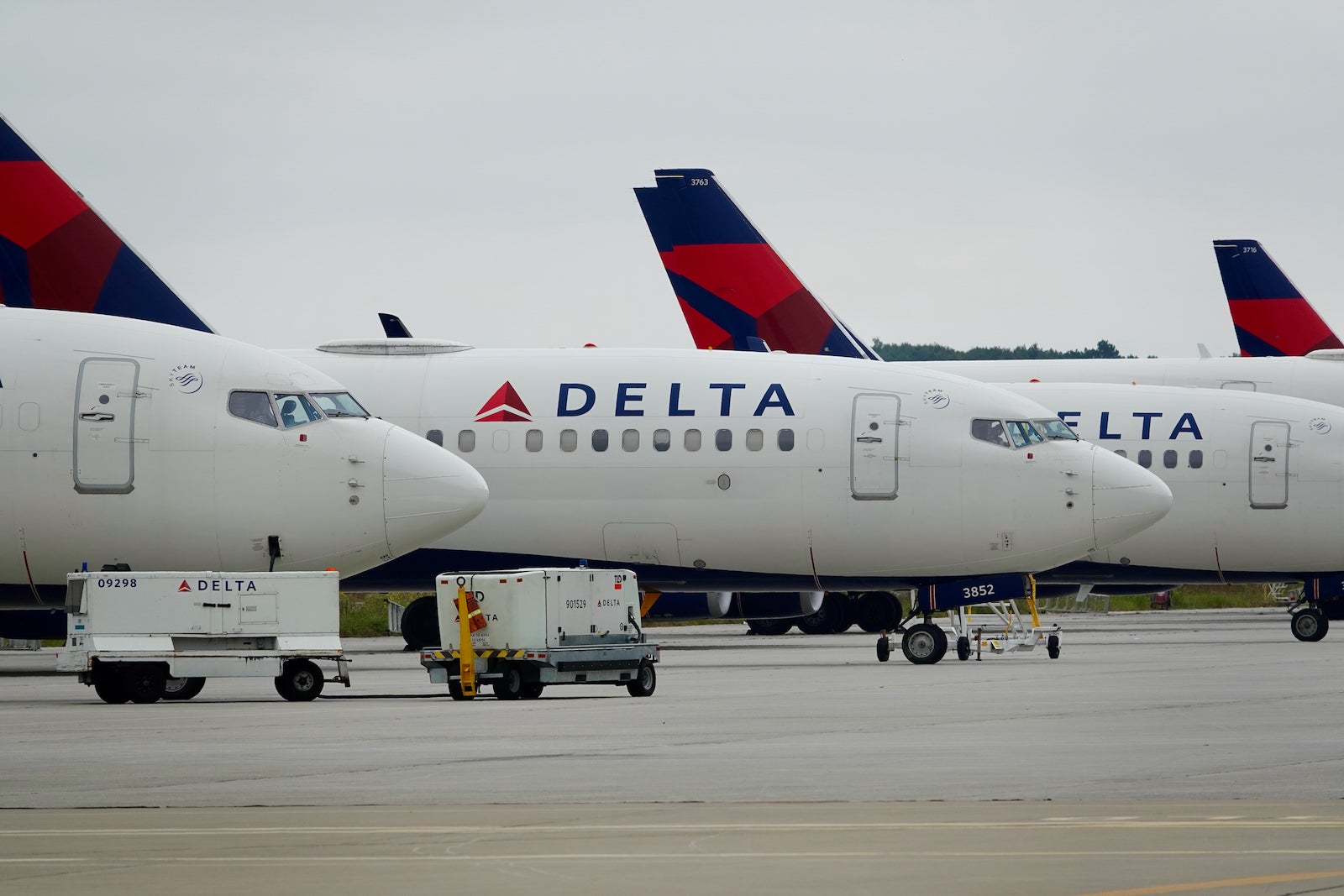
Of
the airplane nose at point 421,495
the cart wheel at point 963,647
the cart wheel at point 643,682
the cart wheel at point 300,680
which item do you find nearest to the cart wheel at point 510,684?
the cart wheel at point 643,682

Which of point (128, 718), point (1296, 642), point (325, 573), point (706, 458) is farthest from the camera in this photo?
point (1296, 642)

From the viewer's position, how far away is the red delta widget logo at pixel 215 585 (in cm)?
2250

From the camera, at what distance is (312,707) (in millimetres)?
21094

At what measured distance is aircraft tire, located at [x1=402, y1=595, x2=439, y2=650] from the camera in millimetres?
34781

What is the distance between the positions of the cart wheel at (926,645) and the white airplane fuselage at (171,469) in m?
7.75

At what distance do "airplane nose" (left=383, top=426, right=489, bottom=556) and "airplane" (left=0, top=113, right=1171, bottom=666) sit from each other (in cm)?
564

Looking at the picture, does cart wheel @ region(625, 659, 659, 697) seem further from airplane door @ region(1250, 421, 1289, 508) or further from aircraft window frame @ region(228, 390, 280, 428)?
airplane door @ region(1250, 421, 1289, 508)

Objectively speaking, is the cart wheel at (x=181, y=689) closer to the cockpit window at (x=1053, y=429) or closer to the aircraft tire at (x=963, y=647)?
the aircraft tire at (x=963, y=647)

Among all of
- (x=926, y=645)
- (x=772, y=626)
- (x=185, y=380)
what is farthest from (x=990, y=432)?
(x=772, y=626)

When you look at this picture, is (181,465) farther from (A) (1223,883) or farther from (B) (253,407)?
(A) (1223,883)

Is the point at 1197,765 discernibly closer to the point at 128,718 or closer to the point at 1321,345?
the point at 128,718

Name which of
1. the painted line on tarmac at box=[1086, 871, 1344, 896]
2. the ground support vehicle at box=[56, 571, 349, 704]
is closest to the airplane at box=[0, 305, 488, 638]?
the ground support vehicle at box=[56, 571, 349, 704]

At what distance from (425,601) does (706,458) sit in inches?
240

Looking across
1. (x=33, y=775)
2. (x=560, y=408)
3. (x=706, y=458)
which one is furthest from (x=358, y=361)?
(x=33, y=775)
